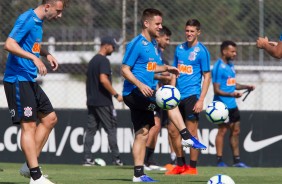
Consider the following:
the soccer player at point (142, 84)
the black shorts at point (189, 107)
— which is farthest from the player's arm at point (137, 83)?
the black shorts at point (189, 107)

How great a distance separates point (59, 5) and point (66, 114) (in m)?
6.24

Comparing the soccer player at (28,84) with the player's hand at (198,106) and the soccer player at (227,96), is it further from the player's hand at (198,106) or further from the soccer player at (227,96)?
the soccer player at (227,96)

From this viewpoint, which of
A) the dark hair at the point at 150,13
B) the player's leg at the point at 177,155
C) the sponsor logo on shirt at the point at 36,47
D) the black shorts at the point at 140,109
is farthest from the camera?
the player's leg at the point at 177,155

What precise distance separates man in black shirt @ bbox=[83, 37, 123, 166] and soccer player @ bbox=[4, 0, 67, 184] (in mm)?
5321

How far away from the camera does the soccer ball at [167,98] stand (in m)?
10.2

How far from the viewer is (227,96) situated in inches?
588

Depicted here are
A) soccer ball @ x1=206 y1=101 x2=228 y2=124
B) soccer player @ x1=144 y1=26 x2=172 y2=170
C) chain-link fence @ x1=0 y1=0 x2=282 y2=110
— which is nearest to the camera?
soccer ball @ x1=206 y1=101 x2=228 y2=124

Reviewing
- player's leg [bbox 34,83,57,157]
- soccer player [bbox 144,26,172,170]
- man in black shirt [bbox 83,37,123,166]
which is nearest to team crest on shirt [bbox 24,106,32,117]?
player's leg [bbox 34,83,57,157]

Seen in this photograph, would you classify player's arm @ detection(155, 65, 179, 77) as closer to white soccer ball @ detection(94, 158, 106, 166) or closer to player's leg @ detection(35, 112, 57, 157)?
player's leg @ detection(35, 112, 57, 157)

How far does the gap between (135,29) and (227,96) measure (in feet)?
6.91

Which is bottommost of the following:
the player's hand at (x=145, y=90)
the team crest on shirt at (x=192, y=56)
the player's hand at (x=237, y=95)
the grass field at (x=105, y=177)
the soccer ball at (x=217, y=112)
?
the grass field at (x=105, y=177)

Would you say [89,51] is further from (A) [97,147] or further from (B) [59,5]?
(B) [59,5]

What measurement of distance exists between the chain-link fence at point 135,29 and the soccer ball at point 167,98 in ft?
17.3

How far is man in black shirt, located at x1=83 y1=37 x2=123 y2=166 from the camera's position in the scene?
14.8m
